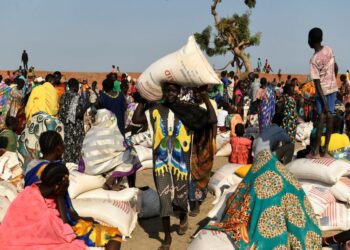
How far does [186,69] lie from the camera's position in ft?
15.8

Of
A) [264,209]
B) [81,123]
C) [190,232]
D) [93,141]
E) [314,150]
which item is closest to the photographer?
[264,209]

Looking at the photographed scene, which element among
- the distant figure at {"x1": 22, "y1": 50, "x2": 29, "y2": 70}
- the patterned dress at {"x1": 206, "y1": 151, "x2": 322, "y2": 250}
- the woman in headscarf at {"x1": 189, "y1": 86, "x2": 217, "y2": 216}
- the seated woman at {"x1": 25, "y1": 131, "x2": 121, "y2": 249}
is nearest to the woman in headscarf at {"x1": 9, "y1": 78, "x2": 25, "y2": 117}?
the woman in headscarf at {"x1": 189, "y1": 86, "x2": 217, "y2": 216}

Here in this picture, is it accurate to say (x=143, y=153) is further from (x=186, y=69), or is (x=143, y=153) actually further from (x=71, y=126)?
(x=186, y=69)

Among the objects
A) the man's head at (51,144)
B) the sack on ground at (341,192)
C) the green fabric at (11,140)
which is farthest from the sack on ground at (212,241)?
the green fabric at (11,140)

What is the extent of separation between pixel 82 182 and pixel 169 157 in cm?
139

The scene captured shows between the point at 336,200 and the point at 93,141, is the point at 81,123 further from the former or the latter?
the point at 336,200

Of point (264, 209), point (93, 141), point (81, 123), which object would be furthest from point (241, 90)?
point (264, 209)

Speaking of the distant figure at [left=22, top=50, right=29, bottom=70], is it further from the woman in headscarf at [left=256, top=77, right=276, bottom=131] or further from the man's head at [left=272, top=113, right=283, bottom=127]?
the man's head at [left=272, top=113, right=283, bottom=127]

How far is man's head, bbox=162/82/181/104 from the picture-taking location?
16.0ft

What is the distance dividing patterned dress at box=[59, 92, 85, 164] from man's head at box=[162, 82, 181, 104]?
3176mm

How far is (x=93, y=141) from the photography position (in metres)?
6.15

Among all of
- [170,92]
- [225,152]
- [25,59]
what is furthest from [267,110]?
[25,59]

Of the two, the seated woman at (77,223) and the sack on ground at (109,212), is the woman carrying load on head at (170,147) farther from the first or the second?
the seated woman at (77,223)

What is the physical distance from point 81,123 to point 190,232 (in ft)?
10.3
